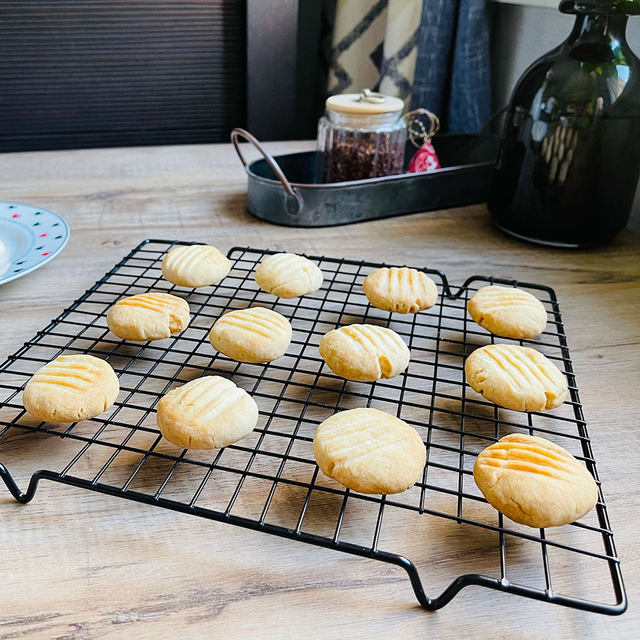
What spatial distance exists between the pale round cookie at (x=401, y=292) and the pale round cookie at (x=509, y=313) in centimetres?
7

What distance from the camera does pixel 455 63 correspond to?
5.92 ft

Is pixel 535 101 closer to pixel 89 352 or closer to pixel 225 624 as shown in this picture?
pixel 89 352

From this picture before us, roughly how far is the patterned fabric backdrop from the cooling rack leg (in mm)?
1595

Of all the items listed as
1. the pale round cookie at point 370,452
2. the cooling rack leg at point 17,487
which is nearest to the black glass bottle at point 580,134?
the pale round cookie at point 370,452

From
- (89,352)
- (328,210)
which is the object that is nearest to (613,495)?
(89,352)

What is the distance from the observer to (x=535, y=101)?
116 cm

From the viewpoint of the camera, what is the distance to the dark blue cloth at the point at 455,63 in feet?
5.70

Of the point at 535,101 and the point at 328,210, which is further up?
the point at 535,101

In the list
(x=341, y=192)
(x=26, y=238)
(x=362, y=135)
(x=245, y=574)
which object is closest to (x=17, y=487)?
(x=245, y=574)

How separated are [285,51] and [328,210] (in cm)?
97

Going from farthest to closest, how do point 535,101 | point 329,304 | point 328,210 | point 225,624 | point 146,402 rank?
point 328,210
point 535,101
point 329,304
point 146,402
point 225,624

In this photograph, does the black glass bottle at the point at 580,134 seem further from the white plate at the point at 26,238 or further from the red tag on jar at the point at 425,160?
the white plate at the point at 26,238

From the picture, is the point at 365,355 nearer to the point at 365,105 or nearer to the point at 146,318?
the point at 146,318

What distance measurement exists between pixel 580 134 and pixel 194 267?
2.42 feet
